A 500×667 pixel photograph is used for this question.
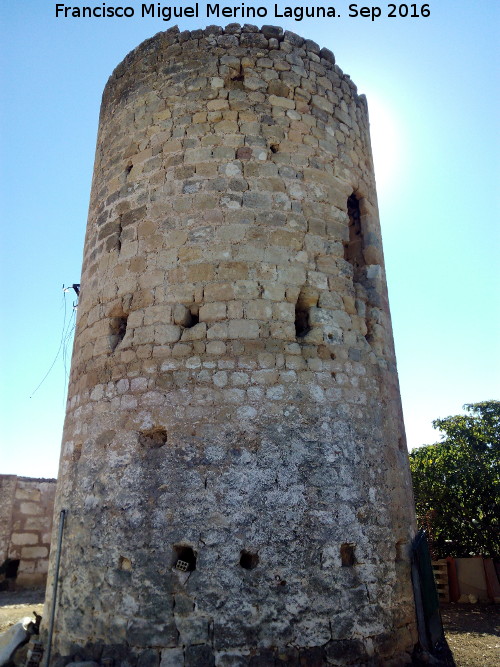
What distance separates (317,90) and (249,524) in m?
4.71

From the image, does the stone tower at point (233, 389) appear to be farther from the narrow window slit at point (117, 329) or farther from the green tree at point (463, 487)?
the green tree at point (463, 487)

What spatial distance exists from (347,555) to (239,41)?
5423 millimetres

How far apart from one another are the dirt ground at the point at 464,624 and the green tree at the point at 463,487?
2130mm

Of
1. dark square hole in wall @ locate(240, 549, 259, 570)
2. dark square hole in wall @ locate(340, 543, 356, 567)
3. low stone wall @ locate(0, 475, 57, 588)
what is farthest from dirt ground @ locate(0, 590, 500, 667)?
dark square hole in wall @ locate(240, 549, 259, 570)

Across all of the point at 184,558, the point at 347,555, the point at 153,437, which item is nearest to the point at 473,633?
the point at 347,555

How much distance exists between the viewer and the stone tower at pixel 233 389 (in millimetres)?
4074

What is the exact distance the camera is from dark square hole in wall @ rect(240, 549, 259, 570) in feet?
13.4

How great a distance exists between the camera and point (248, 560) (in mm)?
4117

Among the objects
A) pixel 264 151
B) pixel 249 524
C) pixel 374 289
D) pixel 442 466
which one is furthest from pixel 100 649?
pixel 442 466

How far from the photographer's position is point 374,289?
573 centimetres

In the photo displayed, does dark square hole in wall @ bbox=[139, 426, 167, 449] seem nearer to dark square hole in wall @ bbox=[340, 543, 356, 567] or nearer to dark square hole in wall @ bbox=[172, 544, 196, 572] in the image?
dark square hole in wall @ bbox=[172, 544, 196, 572]

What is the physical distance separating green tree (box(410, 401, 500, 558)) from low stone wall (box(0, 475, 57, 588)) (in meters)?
7.77

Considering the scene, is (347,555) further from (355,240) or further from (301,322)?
(355,240)

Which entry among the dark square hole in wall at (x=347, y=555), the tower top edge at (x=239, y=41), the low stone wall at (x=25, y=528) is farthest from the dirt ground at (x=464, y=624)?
the tower top edge at (x=239, y=41)
